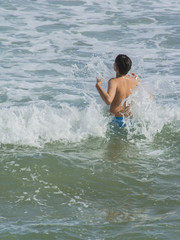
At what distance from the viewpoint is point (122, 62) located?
656 centimetres

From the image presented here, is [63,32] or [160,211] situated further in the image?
[63,32]

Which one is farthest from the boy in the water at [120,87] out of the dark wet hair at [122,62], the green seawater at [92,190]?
the green seawater at [92,190]

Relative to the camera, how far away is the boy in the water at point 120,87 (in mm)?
6543

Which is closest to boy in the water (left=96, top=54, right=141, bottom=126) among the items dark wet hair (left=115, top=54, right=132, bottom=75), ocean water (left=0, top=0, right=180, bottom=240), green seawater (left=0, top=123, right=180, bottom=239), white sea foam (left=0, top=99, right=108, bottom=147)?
dark wet hair (left=115, top=54, right=132, bottom=75)

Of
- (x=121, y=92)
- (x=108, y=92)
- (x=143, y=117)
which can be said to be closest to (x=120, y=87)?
(x=121, y=92)

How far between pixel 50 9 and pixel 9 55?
219 inches

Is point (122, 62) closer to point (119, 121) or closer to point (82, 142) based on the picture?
point (119, 121)

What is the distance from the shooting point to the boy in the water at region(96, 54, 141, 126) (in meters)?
6.54

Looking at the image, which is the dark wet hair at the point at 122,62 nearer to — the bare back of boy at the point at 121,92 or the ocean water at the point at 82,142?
the bare back of boy at the point at 121,92

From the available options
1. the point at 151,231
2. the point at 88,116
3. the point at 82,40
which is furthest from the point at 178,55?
the point at 151,231

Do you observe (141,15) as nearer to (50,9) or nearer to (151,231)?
(50,9)

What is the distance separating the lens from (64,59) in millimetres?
11391

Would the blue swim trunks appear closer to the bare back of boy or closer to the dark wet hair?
the bare back of boy

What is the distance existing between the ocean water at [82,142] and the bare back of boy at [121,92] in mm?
112
